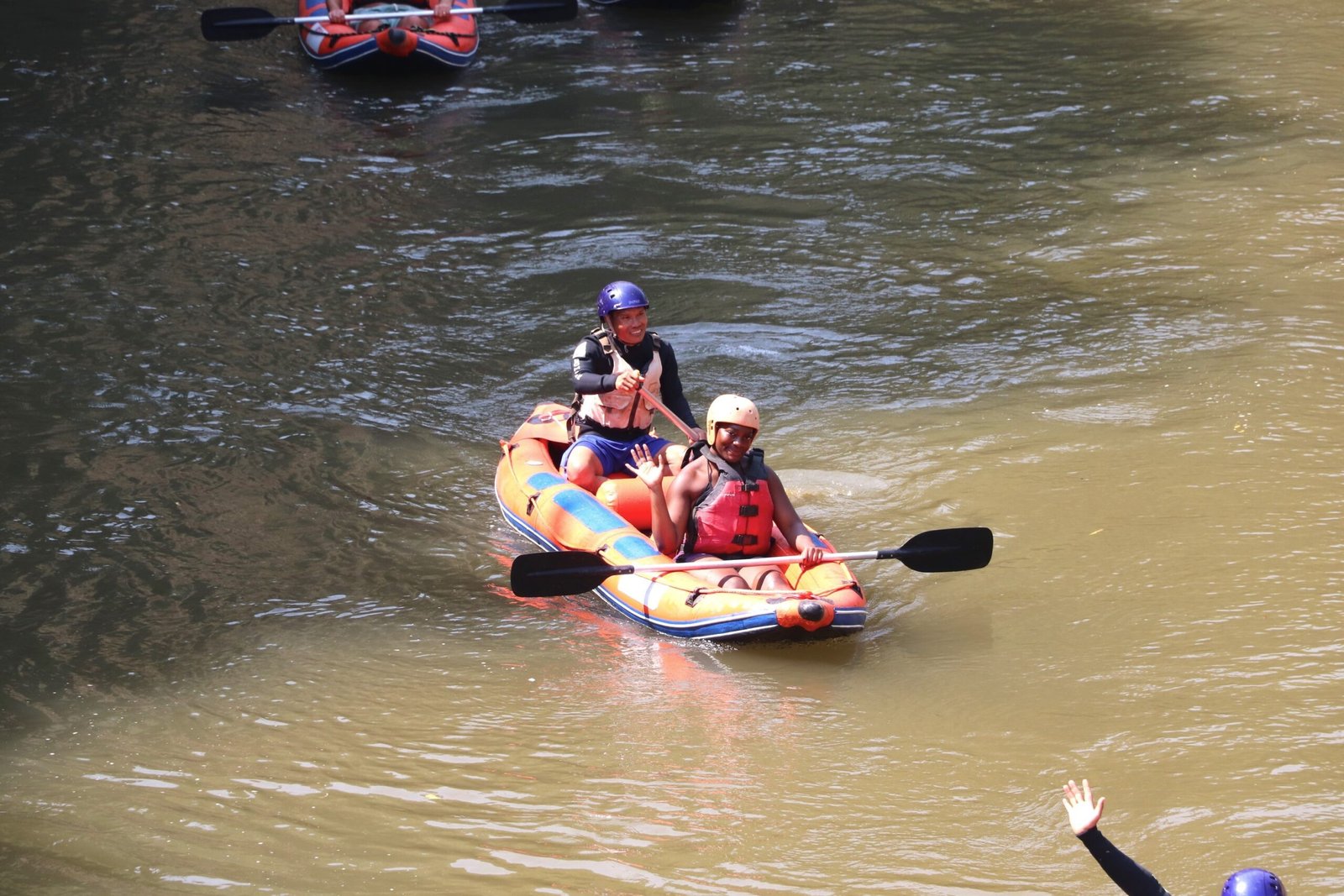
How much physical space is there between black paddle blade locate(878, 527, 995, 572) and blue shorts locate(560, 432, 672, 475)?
1.67 metres

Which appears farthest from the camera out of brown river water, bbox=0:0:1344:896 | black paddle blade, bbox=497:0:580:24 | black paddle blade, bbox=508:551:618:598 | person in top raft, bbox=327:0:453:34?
black paddle blade, bbox=497:0:580:24

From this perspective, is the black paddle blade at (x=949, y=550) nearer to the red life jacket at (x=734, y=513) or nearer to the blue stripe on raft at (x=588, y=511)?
the red life jacket at (x=734, y=513)

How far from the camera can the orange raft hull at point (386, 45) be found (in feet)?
50.0

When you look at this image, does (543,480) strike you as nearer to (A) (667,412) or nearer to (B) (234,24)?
(A) (667,412)

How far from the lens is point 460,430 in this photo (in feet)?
29.1

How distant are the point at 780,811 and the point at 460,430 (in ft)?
14.0

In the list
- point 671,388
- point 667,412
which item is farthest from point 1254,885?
point 671,388

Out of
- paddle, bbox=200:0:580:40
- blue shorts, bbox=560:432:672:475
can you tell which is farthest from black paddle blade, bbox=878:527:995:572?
paddle, bbox=200:0:580:40

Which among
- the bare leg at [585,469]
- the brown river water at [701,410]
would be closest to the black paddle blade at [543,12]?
the brown river water at [701,410]

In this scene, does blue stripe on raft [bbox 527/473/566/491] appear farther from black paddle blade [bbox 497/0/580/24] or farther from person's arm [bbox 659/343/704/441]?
black paddle blade [bbox 497/0/580/24]

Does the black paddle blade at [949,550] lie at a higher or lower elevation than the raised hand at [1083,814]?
lower

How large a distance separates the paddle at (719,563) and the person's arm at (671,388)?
1232 millimetres

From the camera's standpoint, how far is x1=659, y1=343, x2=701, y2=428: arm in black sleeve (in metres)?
7.54

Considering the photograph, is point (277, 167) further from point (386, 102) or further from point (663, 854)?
point (663, 854)
